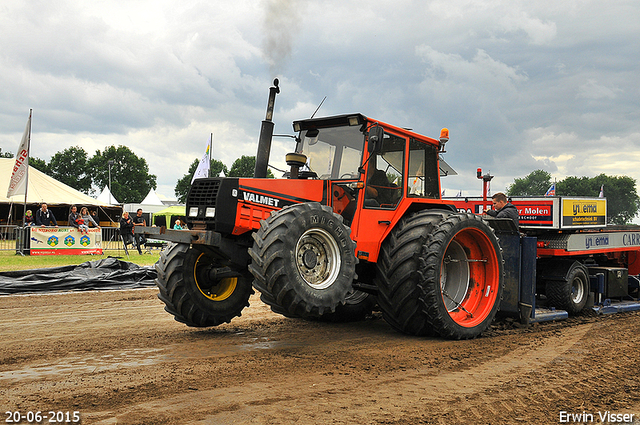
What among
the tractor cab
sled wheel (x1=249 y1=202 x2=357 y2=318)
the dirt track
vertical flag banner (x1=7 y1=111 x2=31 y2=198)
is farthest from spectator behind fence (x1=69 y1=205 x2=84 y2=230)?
sled wheel (x1=249 y1=202 x2=357 y2=318)

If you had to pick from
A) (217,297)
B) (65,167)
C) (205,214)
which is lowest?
(217,297)

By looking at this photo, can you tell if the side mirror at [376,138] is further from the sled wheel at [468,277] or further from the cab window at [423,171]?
the sled wheel at [468,277]

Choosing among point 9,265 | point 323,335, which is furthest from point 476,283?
point 9,265

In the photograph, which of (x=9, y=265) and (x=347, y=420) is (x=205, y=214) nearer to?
(x=347, y=420)

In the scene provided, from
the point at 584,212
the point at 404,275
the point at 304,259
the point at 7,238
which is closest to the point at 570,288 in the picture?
the point at 584,212

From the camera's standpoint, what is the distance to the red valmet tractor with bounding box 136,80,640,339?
530cm

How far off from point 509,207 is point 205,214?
4973mm

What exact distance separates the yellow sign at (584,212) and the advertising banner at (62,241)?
15.4m

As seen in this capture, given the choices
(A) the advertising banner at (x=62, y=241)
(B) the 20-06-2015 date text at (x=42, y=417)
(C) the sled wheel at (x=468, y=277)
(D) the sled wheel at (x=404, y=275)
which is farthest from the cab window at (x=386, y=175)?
(A) the advertising banner at (x=62, y=241)

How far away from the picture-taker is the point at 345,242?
554 cm

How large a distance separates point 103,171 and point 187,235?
7869cm

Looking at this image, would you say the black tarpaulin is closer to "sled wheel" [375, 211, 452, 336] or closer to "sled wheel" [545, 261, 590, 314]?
"sled wheel" [375, 211, 452, 336]

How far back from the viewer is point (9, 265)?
46.5ft

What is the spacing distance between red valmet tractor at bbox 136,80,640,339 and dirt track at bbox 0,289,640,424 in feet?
1.54
